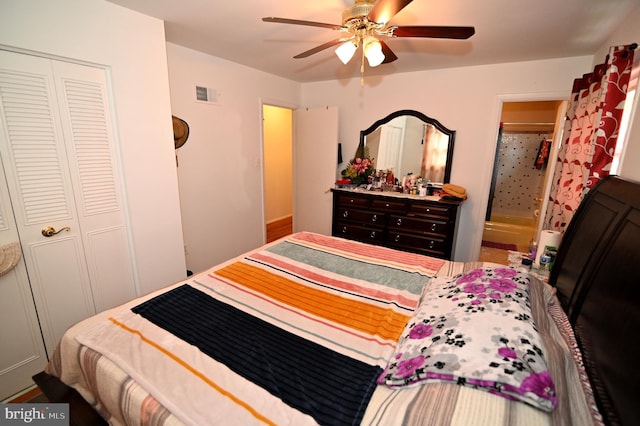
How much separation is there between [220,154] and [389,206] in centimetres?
208

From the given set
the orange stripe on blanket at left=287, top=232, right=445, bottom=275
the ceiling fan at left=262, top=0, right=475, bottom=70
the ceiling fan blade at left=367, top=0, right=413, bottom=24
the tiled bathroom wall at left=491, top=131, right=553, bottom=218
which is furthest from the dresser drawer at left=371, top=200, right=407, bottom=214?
the tiled bathroom wall at left=491, top=131, right=553, bottom=218

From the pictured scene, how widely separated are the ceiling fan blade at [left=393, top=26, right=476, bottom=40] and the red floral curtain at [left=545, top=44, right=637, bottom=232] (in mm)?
885

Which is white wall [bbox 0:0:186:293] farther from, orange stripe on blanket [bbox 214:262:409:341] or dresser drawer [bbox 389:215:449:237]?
dresser drawer [bbox 389:215:449:237]

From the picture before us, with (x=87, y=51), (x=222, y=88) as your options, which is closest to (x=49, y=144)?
(x=87, y=51)

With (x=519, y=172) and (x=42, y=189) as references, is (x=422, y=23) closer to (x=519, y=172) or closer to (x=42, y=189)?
(x=42, y=189)

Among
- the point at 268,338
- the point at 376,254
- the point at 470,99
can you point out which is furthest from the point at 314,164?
the point at 268,338

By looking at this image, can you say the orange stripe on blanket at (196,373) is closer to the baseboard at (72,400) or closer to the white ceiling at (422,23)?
the baseboard at (72,400)

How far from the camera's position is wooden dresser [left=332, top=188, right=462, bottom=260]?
312 centimetres

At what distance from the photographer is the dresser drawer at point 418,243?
317cm

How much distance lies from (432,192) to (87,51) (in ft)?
11.3

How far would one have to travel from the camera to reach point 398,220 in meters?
3.35

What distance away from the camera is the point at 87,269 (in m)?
1.97

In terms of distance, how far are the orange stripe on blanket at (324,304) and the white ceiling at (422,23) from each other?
177 cm

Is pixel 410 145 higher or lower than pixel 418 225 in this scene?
higher
